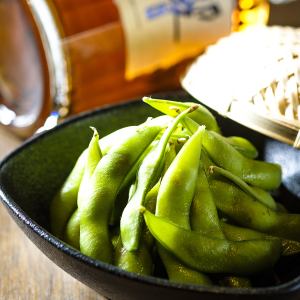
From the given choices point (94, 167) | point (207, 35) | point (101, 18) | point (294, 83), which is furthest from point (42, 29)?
point (294, 83)

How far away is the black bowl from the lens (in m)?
0.58

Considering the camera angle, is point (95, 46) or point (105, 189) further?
point (95, 46)

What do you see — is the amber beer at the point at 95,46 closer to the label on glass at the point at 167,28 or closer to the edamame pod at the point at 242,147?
the label on glass at the point at 167,28

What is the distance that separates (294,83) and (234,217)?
227 mm

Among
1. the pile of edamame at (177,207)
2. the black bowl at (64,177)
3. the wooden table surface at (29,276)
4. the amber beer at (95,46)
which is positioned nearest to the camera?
the black bowl at (64,177)

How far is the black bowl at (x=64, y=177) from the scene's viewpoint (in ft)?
1.89

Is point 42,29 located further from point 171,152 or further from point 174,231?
point 174,231

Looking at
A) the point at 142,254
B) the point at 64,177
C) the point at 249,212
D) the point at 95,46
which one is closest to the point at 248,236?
the point at 249,212

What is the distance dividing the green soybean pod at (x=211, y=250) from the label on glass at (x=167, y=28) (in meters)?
0.73

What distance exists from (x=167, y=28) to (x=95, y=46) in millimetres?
196

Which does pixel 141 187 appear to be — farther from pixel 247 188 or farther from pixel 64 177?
pixel 64 177

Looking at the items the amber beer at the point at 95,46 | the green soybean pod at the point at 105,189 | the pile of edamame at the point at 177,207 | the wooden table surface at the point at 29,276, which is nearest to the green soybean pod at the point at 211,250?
the pile of edamame at the point at 177,207

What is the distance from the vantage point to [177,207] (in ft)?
2.24

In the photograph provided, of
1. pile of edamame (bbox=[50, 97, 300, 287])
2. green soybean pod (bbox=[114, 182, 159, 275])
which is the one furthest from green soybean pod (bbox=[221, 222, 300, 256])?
green soybean pod (bbox=[114, 182, 159, 275])
